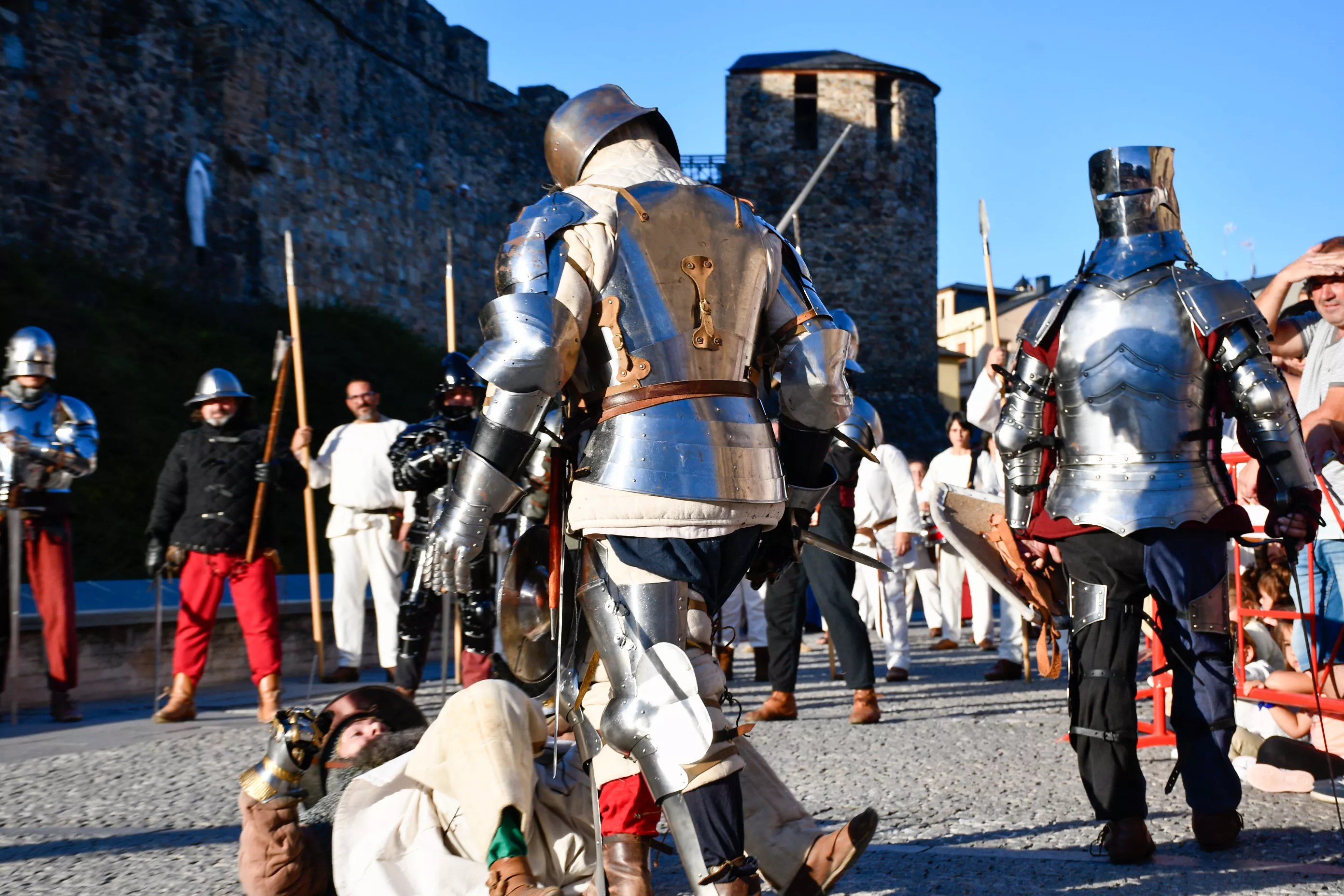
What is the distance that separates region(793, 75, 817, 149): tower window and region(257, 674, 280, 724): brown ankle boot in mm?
35037

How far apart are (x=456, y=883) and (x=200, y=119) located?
2167cm

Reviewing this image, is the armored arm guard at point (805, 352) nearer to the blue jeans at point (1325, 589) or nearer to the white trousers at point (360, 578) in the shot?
the blue jeans at point (1325, 589)

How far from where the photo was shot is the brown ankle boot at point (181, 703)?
696 centimetres

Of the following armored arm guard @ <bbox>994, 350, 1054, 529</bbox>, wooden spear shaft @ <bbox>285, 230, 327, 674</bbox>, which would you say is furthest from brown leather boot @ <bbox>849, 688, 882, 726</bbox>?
wooden spear shaft @ <bbox>285, 230, 327, 674</bbox>

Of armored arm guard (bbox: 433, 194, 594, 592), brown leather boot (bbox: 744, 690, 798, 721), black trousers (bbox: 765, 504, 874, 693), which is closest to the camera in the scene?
armored arm guard (bbox: 433, 194, 594, 592)

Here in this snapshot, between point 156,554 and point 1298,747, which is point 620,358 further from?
point 156,554

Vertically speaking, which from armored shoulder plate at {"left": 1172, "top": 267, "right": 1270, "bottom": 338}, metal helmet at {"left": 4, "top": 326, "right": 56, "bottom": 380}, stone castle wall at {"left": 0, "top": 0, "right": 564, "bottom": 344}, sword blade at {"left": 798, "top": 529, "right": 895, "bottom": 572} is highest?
stone castle wall at {"left": 0, "top": 0, "right": 564, "bottom": 344}

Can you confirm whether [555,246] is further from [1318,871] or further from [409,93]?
[409,93]

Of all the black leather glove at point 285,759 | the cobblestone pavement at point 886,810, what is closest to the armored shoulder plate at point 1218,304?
the cobblestone pavement at point 886,810

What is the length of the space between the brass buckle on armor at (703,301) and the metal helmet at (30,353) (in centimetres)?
535

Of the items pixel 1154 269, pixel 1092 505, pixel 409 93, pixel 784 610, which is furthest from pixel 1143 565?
pixel 409 93

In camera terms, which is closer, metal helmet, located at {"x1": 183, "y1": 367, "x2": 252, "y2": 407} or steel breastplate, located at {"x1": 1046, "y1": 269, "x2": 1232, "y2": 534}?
steel breastplate, located at {"x1": 1046, "y1": 269, "x2": 1232, "y2": 534}

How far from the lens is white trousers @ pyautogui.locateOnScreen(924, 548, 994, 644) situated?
34.1 feet

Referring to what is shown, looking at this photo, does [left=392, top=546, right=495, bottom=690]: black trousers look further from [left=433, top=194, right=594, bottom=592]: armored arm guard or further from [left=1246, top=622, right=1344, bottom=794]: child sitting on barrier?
[left=433, top=194, right=594, bottom=592]: armored arm guard
